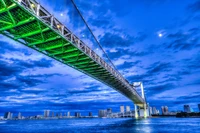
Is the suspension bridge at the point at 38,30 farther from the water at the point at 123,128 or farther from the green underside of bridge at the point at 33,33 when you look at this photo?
the water at the point at 123,128

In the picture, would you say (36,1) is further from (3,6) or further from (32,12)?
(3,6)

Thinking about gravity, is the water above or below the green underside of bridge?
below

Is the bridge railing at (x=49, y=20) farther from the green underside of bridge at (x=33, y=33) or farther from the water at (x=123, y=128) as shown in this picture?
the water at (x=123, y=128)

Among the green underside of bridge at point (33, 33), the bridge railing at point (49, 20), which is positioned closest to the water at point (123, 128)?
the green underside of bridge at point (33, 33)

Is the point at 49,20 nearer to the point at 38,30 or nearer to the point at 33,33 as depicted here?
the point at 38,30

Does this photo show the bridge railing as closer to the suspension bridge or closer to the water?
the suspension bridge

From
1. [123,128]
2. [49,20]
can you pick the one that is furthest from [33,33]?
[123,128]

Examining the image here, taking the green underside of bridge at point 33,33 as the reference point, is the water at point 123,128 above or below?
below

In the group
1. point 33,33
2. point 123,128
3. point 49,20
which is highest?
point 49,20

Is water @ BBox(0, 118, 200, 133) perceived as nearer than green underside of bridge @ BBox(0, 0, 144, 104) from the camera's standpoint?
No

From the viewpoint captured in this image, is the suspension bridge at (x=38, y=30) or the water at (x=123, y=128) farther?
the water at (x=123, y=128)

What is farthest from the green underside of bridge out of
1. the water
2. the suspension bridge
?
the water

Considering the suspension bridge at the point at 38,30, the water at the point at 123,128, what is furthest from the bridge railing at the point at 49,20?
the water at the point at 123,128

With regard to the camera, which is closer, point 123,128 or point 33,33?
point 33,33
